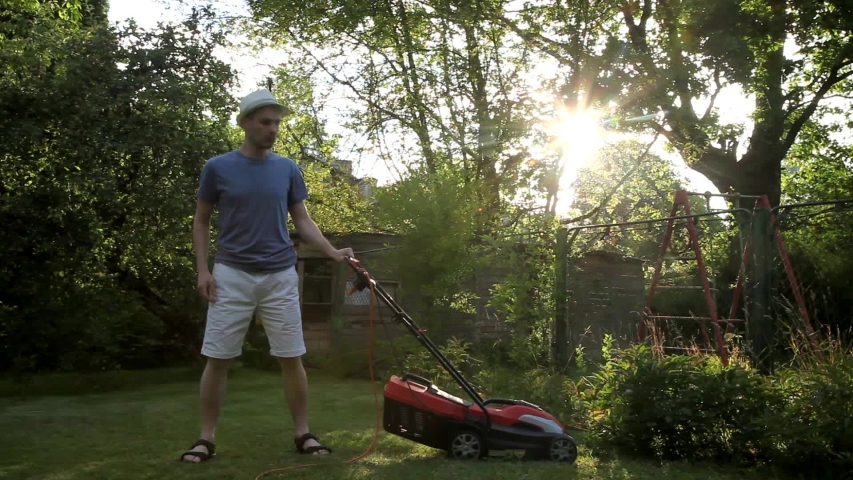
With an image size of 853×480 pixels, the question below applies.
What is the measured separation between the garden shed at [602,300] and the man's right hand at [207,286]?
561 centimetres

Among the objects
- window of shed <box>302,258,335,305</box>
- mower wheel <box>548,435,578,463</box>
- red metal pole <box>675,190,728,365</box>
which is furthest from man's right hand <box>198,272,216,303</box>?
window of shed <box>302,258,335,305</box>

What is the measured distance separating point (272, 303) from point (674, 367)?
2220 mm

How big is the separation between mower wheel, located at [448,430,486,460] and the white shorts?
88 centimetres

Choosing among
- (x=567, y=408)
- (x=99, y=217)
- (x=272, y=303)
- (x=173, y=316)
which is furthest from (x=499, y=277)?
(x=272, y=303)

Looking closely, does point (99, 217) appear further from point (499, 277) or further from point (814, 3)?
point (814, 3)

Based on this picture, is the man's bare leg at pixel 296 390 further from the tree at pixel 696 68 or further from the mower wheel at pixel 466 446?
the tree at pixel 696 68

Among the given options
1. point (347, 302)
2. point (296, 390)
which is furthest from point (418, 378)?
point (347, 302)

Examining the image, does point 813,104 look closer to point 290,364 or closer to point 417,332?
point 417,332

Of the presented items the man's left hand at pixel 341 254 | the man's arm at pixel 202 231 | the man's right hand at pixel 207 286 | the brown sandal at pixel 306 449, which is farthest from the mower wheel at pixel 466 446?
the man's arm at pixel 202 231

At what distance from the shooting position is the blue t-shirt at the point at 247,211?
13.6 ft

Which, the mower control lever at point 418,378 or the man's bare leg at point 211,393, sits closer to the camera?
the man's bare leg at point 211,393

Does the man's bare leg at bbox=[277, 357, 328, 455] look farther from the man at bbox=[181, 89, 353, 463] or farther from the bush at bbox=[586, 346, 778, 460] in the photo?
the bush at bbox=[586, 346, 778, 460]

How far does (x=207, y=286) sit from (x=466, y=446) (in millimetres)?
1480

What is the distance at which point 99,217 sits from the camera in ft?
30.0
